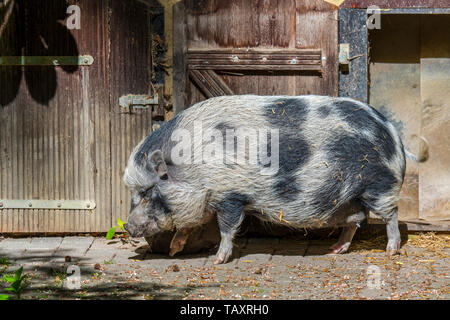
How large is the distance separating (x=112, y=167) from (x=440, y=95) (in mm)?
3295

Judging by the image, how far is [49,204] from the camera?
297 inches

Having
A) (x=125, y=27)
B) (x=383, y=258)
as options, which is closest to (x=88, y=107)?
(x=125, y=27)

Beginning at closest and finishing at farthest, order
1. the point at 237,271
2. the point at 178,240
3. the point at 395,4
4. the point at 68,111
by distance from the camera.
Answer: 1. the point at 237,271
2. the point at 178,240
3. the point at 395,4
4. the point at 68,111

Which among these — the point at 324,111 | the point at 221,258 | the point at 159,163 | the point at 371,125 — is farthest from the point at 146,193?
the point at 371,125

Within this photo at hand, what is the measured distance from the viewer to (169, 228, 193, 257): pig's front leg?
6.78 metres

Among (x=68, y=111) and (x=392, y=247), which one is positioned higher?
(x=68, y=111)

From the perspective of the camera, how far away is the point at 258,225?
7516 mm

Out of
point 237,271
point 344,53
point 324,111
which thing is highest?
point 344,53

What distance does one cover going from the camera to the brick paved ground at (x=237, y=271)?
5605 mm

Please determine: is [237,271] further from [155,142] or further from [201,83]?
[201,83]

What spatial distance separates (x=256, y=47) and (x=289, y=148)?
127cm

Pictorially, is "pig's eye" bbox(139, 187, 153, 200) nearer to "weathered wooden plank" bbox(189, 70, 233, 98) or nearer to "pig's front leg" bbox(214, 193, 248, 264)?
"pig's front leg" bbox(214, 193, 248, 264)

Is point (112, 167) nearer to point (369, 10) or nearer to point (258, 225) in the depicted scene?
point (258, 225)

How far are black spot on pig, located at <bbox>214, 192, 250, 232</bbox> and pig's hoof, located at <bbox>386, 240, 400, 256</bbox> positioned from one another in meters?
1.28
